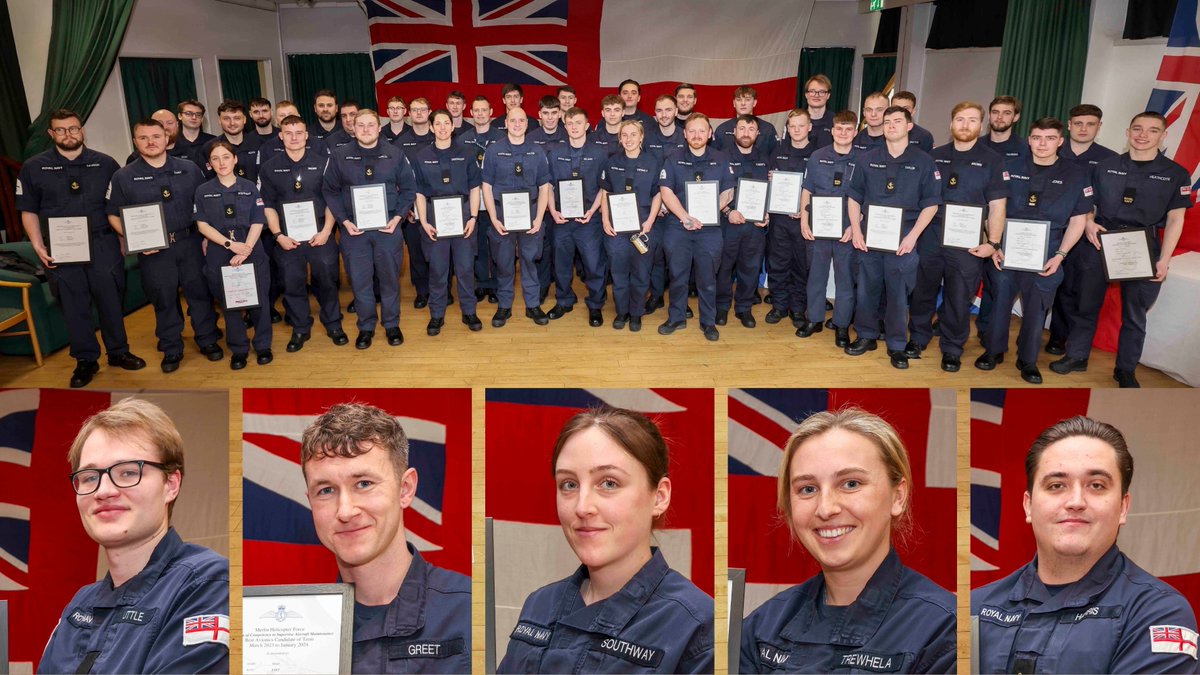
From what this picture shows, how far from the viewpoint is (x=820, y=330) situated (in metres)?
6.12

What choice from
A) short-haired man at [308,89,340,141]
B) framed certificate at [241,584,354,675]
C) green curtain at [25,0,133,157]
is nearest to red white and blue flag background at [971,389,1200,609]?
framed certificate at [241,584,354,675]

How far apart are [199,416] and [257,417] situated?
132 mm

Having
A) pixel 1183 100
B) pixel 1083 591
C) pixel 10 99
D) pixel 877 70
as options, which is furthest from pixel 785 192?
pixel 877 70

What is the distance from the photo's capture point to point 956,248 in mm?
5129

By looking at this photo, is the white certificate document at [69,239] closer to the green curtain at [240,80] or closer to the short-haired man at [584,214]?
the short-haired man at [584,214]

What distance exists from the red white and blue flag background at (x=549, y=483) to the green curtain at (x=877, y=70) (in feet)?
36.9

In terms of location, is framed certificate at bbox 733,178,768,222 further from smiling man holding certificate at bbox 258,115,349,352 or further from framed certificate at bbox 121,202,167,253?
framed certificate at bbox 121,202,167,253

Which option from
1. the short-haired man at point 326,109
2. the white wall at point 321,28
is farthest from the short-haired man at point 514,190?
the white wall at point 321,28

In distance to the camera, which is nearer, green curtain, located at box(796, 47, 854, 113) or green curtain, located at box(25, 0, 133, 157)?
green curtain, located at box(25, 0, 133, 157)

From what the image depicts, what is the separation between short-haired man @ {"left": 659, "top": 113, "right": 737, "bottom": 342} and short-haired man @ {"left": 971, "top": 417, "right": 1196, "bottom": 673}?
4.09 m

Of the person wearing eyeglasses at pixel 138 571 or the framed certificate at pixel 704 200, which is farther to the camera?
the framed certificate at pixel 704 200

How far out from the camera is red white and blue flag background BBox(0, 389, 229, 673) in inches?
70.4

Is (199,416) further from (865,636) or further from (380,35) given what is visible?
(380,35)

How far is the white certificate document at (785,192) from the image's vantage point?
19.1 ft
